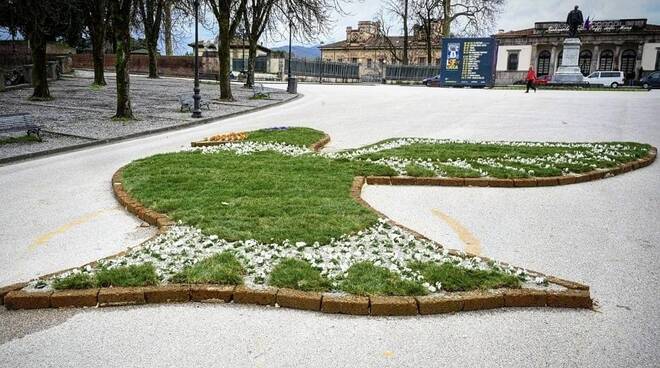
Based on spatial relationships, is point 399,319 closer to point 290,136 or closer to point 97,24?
→ point 290,136

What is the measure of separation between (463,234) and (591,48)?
74871 millimetres

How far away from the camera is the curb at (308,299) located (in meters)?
4.09

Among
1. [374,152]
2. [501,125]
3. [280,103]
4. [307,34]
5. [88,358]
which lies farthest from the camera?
[307,34]

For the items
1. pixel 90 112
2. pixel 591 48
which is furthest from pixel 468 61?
pixel 90 112

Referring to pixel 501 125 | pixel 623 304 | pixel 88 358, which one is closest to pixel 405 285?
pixel 623 304

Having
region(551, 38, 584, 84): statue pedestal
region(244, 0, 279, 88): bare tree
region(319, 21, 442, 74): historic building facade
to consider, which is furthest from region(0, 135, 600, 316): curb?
region(319, 21, 442, 74): historic building facade

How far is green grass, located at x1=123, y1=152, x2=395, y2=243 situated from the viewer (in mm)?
5871

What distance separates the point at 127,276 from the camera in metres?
4.50

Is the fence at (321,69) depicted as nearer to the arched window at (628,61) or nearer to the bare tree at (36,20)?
the bare tree at (36,20)

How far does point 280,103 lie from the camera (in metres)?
26.4

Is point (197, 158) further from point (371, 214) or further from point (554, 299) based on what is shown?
point (554, 299)

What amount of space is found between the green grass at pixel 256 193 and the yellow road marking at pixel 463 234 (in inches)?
42.1

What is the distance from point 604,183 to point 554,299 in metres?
5.87

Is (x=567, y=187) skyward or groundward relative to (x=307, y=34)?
groundward
